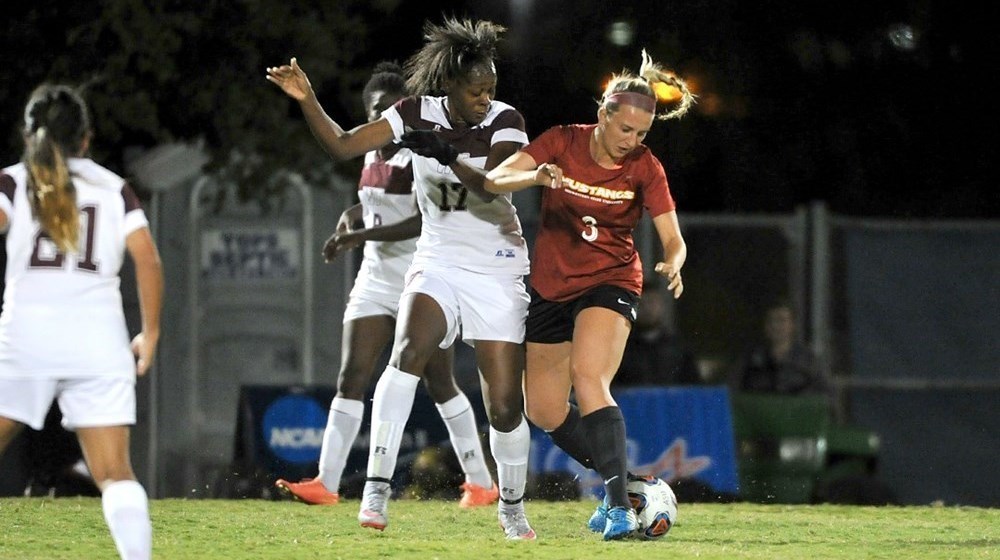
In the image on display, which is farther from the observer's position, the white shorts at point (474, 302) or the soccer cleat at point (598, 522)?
the soccer cleat at point (598, 522)

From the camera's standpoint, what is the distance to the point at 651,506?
8047mm

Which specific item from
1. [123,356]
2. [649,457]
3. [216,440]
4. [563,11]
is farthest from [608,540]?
[563,11]

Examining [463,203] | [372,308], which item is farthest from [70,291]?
[372,308]

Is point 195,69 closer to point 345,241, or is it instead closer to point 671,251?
point 345,241

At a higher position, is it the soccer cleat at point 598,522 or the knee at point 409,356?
the knee at point 409,356

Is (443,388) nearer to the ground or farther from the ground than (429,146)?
nearer to the ground

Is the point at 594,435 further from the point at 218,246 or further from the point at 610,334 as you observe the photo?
the point at 218,246

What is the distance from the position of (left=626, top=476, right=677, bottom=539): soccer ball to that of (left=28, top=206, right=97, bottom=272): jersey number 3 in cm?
284

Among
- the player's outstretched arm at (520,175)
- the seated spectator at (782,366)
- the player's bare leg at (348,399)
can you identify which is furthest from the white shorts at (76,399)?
the seated spectator at (782,366)

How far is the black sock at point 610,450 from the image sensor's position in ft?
25.5

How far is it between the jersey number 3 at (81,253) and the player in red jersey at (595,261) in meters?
2.00

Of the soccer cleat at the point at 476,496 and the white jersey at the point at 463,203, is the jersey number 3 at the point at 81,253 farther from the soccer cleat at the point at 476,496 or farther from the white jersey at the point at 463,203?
the soccer cleat at the point at 476,496

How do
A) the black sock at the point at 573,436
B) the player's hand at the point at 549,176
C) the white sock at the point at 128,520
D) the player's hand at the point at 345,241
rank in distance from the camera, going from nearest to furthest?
the white sock at the point at 128,520 → the player's hand at the point at 549,176 → the black sock at the point at 573,436 → the player's hand at the point at 345,241

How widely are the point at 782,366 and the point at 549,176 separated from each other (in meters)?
6.34
